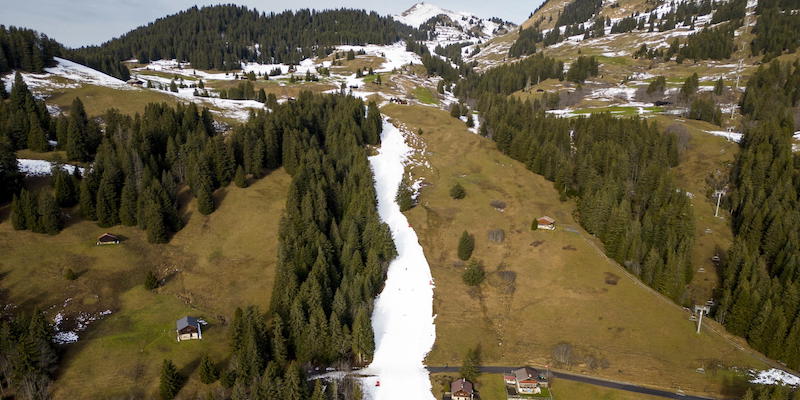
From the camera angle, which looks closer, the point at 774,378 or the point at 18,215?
the point at 774,378

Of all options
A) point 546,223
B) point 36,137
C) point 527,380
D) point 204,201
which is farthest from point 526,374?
point 36,137

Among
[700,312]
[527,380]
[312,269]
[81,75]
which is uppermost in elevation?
[81,75]

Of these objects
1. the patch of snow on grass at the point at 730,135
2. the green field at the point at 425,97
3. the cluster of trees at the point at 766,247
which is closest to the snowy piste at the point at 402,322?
the cluster of trees at the point at 766,247

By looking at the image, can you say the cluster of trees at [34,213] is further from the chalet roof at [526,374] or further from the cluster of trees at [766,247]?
the cluster of trees at [766,247]

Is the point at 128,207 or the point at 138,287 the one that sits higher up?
the point at 128,207

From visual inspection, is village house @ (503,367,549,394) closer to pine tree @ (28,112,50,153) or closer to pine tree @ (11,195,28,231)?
pine tree @ (11,195,28,231)

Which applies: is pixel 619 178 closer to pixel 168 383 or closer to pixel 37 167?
pixel 168 383
